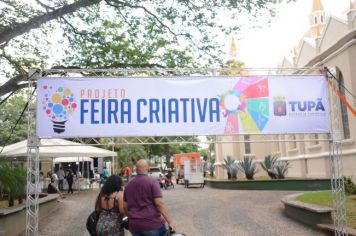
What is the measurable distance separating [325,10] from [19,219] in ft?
110

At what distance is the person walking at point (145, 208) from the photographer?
5.47 metres

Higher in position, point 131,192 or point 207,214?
point 131,192

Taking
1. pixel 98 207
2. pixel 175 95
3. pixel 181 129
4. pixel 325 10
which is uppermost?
pixel 325 10

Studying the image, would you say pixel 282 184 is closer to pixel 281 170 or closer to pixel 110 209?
pixel 281 170

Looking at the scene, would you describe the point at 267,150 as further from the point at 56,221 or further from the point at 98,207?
the point at 98,207

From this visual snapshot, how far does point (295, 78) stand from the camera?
930 cm

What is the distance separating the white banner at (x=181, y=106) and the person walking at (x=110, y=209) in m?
3.04

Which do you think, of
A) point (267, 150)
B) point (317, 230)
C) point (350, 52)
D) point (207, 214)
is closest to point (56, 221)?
point (207, 214)

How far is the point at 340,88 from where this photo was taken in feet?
71.1

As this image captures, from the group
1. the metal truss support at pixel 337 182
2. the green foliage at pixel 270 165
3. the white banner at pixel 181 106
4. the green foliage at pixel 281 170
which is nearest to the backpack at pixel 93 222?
the white banner at pixel 181 106

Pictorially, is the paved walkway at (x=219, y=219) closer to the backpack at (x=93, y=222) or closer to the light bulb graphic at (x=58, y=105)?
the light bulb graphic at (x=58, y=105)

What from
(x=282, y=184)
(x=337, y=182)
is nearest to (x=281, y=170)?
(x=282, y=184)

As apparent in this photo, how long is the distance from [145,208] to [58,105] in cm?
424

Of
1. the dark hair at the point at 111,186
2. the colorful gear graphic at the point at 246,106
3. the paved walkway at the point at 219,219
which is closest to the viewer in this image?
the dark hair at the point at 111,186
